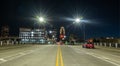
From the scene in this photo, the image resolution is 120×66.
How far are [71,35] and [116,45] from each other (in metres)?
134

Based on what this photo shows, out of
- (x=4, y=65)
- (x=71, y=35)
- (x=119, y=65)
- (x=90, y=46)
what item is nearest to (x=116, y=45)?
(x=90, y=46)

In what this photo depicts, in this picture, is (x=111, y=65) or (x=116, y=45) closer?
(x=111, y=65)

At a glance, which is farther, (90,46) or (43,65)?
(90,46)

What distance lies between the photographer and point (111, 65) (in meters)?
15.6

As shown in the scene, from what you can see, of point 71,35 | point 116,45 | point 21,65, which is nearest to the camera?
point 21,65

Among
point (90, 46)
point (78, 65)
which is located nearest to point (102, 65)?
point (78, 65)

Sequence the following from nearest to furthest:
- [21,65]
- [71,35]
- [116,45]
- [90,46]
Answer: [21,65]
[116,45]
[90,46]
[71,35]

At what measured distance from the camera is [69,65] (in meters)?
15.3

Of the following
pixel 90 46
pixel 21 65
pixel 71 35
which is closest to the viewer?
pixel 21 65

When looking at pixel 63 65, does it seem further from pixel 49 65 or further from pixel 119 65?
pixel 119 65

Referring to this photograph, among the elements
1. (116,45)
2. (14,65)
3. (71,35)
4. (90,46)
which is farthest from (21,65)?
(71,35)

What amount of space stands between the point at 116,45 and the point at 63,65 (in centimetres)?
3427

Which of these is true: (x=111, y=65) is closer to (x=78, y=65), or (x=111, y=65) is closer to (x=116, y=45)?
Result: (x=78, y=65)

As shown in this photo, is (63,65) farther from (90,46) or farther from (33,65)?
(90,46)
